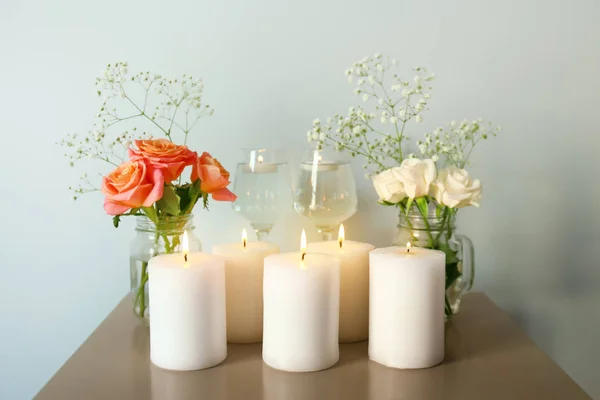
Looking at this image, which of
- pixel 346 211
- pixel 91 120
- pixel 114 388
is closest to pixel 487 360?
pixel 346 211

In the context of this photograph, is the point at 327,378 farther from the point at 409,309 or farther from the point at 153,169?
the point at 153,169

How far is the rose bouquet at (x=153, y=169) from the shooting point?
87 cm

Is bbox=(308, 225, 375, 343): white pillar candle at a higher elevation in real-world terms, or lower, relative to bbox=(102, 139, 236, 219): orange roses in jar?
lower

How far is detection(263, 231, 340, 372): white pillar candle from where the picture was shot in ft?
2.62

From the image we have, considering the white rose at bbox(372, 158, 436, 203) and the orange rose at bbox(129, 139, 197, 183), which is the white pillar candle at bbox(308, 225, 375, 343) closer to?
the white rose at bbox(372, 158, 436, 203)

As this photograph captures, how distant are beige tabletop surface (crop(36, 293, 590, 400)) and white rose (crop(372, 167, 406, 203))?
23 cm

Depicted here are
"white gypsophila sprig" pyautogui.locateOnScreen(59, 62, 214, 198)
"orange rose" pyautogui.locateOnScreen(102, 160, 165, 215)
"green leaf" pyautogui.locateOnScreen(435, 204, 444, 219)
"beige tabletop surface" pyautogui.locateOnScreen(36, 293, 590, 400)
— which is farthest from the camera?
"white gypsophila sprig" pyautogui.locateOnScreen(59, 62, 214, 198)

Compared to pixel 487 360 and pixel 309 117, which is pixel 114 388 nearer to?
pixel 487 360

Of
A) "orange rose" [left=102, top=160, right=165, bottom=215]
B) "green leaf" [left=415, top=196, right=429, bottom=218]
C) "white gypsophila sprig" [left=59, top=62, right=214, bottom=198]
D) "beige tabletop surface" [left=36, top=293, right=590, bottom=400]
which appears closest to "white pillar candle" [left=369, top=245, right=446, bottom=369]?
"beige tabletop surface" [left=36, top=293, right=590, bottom=400]

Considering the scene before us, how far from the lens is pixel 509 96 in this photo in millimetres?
1179

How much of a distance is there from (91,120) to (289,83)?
38 centimetres

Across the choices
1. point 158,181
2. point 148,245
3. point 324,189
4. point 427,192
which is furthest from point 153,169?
point 427,192

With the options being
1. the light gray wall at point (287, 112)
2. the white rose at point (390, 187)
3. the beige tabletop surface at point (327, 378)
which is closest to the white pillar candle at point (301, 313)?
the beige tabletop surface at point (327, 378)

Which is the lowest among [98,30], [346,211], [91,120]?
[346,211]
